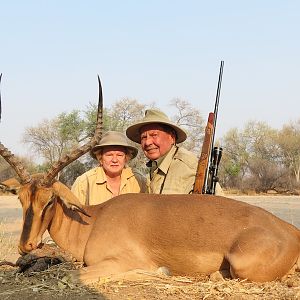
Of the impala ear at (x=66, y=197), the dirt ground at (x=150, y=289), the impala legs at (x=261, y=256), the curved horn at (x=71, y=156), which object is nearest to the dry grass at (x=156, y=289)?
the dirt ground at (x=150, y=289)

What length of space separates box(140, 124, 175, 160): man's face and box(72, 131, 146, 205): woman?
0.42m

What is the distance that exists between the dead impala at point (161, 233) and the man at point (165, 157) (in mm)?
1382

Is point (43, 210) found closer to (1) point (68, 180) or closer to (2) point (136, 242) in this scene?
(2) point (136, 242)

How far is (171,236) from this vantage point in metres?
6.80

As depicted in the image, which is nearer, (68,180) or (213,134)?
(213,134)

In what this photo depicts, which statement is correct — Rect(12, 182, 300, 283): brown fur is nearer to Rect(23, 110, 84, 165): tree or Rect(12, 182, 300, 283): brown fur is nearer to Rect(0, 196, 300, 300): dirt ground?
Rect(0, 196, 300, 300): dirt ground

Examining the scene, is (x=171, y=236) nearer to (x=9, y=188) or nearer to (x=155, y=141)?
(x=9, y=188)

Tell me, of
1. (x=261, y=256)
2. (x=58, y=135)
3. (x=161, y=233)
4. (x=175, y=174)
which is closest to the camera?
(x=261, y=256)

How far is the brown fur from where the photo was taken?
643 cm

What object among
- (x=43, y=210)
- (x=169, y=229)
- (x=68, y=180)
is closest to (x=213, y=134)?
(x=169, y=229)

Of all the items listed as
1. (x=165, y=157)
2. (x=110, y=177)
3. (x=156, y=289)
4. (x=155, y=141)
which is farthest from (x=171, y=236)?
(x=110, y=177)

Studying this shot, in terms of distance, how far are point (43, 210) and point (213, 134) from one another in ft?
11.9

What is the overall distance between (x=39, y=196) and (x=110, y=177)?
291 centimetres

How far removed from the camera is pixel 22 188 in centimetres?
684
